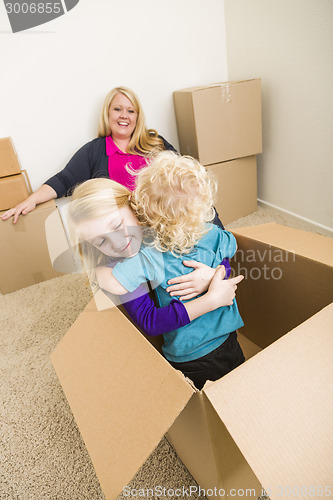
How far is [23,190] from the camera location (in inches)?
53.4

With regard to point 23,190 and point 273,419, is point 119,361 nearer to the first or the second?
point 273,419

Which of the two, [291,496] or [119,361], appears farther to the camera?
[119,361]

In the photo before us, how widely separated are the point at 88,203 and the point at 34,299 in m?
0.99

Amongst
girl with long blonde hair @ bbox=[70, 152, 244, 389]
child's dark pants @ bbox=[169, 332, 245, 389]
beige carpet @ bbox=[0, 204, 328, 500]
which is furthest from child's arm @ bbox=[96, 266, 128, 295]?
beige carpet @ bbox=[0, 204, 328, 500]

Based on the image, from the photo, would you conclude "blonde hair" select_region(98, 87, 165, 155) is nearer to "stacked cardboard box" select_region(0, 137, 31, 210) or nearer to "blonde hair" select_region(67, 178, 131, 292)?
"stacked cardboard box" select_region(0, 137, 31, 210)

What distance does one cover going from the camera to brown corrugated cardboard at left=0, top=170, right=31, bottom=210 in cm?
132

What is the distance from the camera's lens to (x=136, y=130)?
5.09 feet

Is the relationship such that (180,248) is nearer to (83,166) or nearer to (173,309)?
(173,309)

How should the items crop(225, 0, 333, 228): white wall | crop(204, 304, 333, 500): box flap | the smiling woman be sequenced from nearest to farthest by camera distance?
1. crop(204, 304, 333, 500): box flap
2. crop(225, 0, 333, 228): white wall
3. the smiling woman

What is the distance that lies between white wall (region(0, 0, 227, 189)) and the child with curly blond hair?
109cm

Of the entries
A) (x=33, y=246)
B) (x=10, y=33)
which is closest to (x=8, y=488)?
(x=33, y=246)
